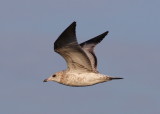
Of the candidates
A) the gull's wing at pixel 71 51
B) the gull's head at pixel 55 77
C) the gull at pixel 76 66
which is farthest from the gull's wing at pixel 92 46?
the gull's head at pixel 55 77

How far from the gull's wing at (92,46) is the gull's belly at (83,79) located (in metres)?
0.48

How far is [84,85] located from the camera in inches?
878

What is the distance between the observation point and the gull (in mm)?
21344

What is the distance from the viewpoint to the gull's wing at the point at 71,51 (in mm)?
20812

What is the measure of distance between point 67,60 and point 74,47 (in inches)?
42.3

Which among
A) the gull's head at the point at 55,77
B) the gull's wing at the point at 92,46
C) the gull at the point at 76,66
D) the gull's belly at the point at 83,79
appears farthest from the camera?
the gull's head at the point at 55,77

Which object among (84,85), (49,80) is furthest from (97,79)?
(49,80)

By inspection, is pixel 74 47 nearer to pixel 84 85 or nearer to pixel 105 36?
pixel 84 85

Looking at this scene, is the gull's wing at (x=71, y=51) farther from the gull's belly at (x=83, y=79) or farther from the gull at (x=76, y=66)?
the gull's belly at (x=83, y=79)

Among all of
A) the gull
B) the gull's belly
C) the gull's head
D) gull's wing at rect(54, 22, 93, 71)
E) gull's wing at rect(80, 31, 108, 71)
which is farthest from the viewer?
the gull's head

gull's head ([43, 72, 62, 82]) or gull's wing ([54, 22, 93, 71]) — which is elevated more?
gull's wing ([54, 22, 93, 71])

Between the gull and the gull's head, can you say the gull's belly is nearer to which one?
the gull

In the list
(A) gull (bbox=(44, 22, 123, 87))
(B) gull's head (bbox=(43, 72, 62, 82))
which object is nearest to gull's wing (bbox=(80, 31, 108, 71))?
(A) gull (bbox=(44, 22, 123, 87))

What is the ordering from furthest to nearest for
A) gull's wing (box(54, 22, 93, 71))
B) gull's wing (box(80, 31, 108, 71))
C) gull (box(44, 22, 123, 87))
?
1. gull's wing (box(80, 31, 108, 71))
2. gull (box(44, 22, 123, 87))
3. gull's wing (box(54, 22, 93, 71))
